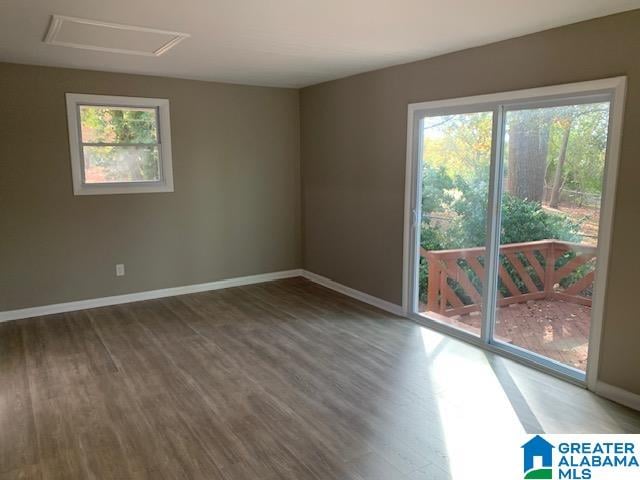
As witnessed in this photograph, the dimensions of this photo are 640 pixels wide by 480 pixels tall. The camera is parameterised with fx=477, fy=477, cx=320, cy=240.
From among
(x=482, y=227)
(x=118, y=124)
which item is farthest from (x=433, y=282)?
(x=118, y=124)

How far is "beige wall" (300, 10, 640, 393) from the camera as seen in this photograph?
2.89 metres

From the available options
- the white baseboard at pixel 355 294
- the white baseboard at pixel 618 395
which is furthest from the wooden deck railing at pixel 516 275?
the white baseboard at pixel 618 395

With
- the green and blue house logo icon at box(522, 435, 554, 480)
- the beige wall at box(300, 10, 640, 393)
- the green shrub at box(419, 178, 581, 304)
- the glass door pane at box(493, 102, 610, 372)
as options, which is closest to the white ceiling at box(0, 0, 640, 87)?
the beige wall at box(300, 10, 640, 393)

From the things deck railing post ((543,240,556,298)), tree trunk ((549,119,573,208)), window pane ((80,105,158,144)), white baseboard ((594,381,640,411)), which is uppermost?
window pane ((80,105,158,144))

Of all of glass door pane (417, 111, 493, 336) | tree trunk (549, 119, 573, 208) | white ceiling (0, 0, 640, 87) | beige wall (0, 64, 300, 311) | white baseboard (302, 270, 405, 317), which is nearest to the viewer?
white ceiling (0, 0, 640, 87)

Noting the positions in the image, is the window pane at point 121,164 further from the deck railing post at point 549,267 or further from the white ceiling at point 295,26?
the deck railing post at point 549,267

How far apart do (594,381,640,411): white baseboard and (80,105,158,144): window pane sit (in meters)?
4.71

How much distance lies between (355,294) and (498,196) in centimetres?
213

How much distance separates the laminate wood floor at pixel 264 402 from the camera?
2.48m

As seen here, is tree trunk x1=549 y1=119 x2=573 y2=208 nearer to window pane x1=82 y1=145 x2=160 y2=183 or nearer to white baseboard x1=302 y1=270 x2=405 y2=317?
white baseboard x1=302 y1=270 x2=405 y2=317

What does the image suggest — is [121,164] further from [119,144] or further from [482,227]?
[482,227]

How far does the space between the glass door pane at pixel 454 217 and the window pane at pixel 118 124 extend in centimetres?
294

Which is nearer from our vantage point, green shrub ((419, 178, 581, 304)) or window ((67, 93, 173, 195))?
green shrub ((419, 178, 581, 304))

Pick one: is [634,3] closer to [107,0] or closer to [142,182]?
[107,0]
